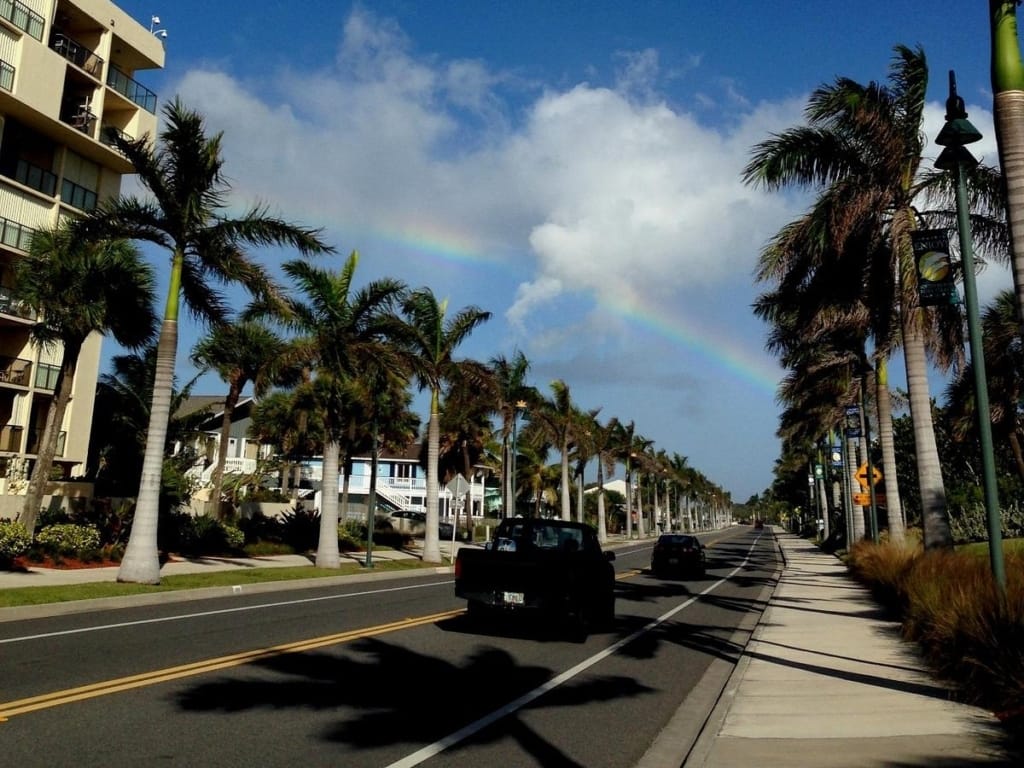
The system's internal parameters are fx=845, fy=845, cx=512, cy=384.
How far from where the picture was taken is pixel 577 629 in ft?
40.9

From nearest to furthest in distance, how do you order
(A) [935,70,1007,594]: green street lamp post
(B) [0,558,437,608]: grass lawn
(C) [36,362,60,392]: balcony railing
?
(A) [935,70,1007,594]: green street lamp post, (B) [0,558,437,608]: grass lawn, (C) [36,362,60,392]: balcony railing

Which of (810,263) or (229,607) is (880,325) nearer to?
(810,263)

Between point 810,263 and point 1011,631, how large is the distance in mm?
14187

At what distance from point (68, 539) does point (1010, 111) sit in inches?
925

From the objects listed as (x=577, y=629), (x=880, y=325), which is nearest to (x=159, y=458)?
(x=577, y=629)

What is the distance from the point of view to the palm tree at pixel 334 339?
26922mm

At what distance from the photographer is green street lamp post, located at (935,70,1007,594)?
9.91 m

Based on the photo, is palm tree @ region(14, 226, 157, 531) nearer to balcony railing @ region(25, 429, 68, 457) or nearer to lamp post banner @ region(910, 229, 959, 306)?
balcony railing @ region(25, 429, 68, 457)

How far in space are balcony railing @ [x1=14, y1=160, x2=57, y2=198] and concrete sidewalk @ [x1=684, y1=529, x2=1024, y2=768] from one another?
3404 cm

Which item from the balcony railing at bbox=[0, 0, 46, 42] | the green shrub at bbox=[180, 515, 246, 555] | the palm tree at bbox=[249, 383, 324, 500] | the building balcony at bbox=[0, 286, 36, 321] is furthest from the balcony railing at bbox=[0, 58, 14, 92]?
the green shrub at bbox=[180, 515, 246, 555]

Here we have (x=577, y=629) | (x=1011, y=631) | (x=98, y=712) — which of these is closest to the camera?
(x=98, y=712)

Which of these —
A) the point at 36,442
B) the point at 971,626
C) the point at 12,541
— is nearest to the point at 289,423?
the point at 36,442

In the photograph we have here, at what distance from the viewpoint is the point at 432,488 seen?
107 ft

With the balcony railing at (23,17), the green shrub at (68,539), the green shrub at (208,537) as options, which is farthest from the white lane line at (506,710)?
the balcony railing at (23,17)
